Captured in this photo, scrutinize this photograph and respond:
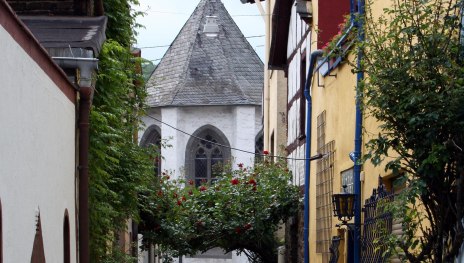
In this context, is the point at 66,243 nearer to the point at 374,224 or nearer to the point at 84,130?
the point at 84,130

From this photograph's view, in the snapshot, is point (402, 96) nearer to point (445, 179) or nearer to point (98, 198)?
point (445, 179)

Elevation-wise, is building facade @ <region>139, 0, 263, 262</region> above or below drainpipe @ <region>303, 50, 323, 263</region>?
above

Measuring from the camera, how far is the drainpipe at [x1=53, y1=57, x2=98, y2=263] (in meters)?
12.3

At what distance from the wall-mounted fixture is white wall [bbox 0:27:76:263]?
7.11 meters

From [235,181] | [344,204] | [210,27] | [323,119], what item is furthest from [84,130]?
[210,27]

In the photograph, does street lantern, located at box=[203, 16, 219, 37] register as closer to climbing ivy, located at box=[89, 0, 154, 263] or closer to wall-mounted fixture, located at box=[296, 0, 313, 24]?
climbing ivy, located at box=[89, 0, 154, 263]

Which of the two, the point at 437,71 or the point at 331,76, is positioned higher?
the point at 331,76

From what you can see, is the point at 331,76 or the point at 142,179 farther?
the point at 142,179

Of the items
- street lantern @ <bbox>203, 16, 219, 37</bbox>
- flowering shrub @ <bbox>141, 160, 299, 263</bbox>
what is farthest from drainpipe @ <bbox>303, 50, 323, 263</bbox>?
street lantern @ <bbox>203, 16, 219, 37</bbox>

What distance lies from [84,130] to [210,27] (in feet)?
108

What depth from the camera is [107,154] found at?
14.5 m

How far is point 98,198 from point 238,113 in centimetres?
2917

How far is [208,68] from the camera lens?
1762 inches

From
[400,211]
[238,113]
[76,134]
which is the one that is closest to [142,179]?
[76,134]
